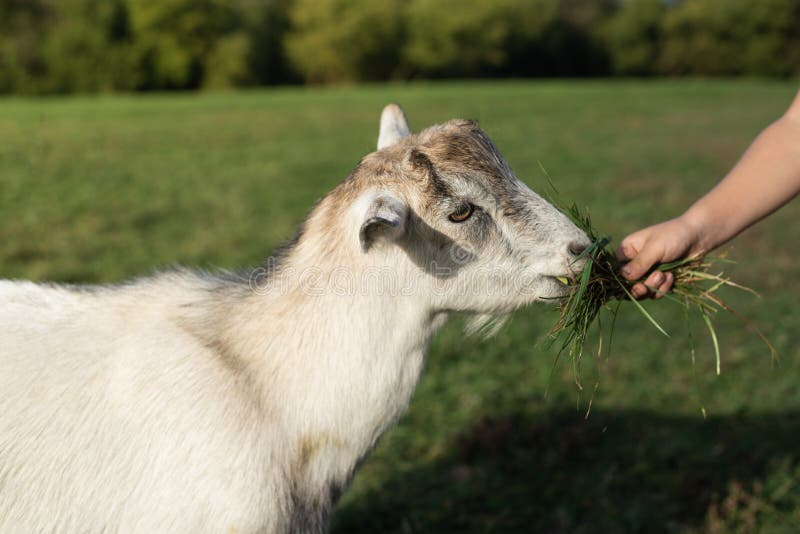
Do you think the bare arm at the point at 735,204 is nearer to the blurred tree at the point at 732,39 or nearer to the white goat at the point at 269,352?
the white goat at the point at 269,352

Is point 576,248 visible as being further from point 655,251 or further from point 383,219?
point 383,219

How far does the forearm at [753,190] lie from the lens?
3258 millimetres

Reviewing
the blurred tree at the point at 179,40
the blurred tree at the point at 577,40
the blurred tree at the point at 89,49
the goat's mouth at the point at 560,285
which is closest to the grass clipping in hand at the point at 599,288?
the goat's mouth at the point at 560,285

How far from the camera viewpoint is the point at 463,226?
9.12ft

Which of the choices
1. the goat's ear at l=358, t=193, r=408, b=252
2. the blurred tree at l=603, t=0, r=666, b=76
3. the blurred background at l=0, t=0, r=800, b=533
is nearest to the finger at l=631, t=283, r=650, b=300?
the blurred background at l=0, t=0, r=800, b=533

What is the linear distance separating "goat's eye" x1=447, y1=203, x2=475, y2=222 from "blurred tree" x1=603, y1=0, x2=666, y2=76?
76420 millimetres

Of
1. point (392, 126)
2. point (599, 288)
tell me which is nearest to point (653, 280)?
point (599, 288)

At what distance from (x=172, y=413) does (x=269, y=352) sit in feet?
1.35

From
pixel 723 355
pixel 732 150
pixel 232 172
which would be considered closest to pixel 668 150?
pixel 732 150

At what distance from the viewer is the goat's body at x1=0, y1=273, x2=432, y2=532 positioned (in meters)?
2.49

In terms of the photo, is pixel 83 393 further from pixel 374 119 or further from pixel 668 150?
pixel 374 119

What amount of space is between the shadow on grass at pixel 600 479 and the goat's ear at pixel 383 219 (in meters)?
2.10

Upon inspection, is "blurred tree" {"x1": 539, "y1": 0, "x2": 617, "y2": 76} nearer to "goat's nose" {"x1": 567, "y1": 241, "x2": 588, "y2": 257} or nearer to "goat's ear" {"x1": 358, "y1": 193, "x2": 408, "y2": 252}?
"goat's nose" {"x1": 567, "y1": 241, "x2": 588, "y2": 257}

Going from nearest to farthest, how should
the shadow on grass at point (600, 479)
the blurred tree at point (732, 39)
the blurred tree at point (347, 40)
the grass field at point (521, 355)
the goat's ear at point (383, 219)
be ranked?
the goat's ear at point (383, 219), the shadow on grass at point (600, 479), the grass field at point (521, 355), the blurred tree at point (347, 40), the blurred tree at point (732, 39)
